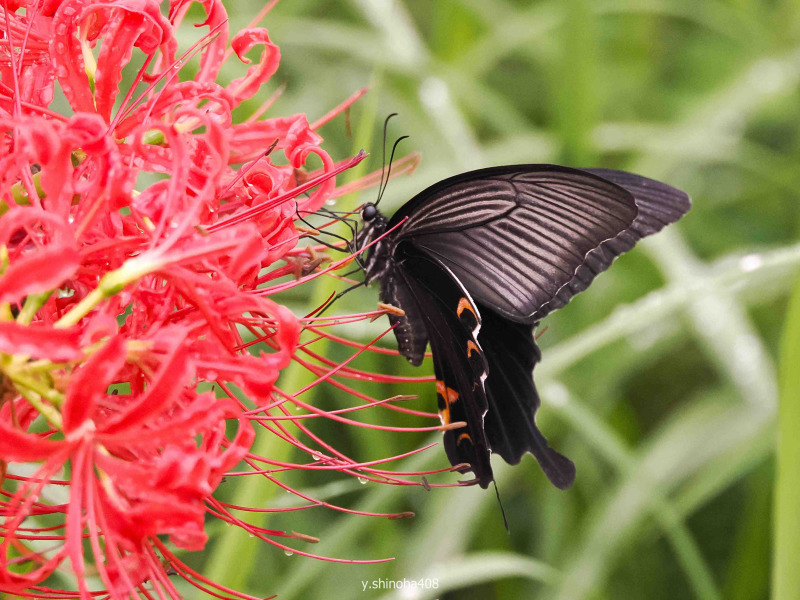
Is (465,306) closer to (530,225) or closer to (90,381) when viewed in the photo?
(530,225)

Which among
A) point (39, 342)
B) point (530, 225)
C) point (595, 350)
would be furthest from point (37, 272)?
point (595, 350)

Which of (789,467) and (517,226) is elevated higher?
(517,226)

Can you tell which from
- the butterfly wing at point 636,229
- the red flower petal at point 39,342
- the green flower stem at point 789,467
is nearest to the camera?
the red flower petal at point 39,342

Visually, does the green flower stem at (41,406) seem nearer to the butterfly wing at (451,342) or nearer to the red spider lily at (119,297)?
the red spider lily at (119,297)

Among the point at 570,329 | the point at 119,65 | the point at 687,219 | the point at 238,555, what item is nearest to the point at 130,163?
the point at 119,65

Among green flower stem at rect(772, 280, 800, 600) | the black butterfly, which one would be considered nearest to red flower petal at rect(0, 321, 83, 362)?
the black butterfly

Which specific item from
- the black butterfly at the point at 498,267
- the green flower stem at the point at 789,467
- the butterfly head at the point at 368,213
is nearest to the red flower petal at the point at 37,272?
the black butterfly at the point at 498,267
